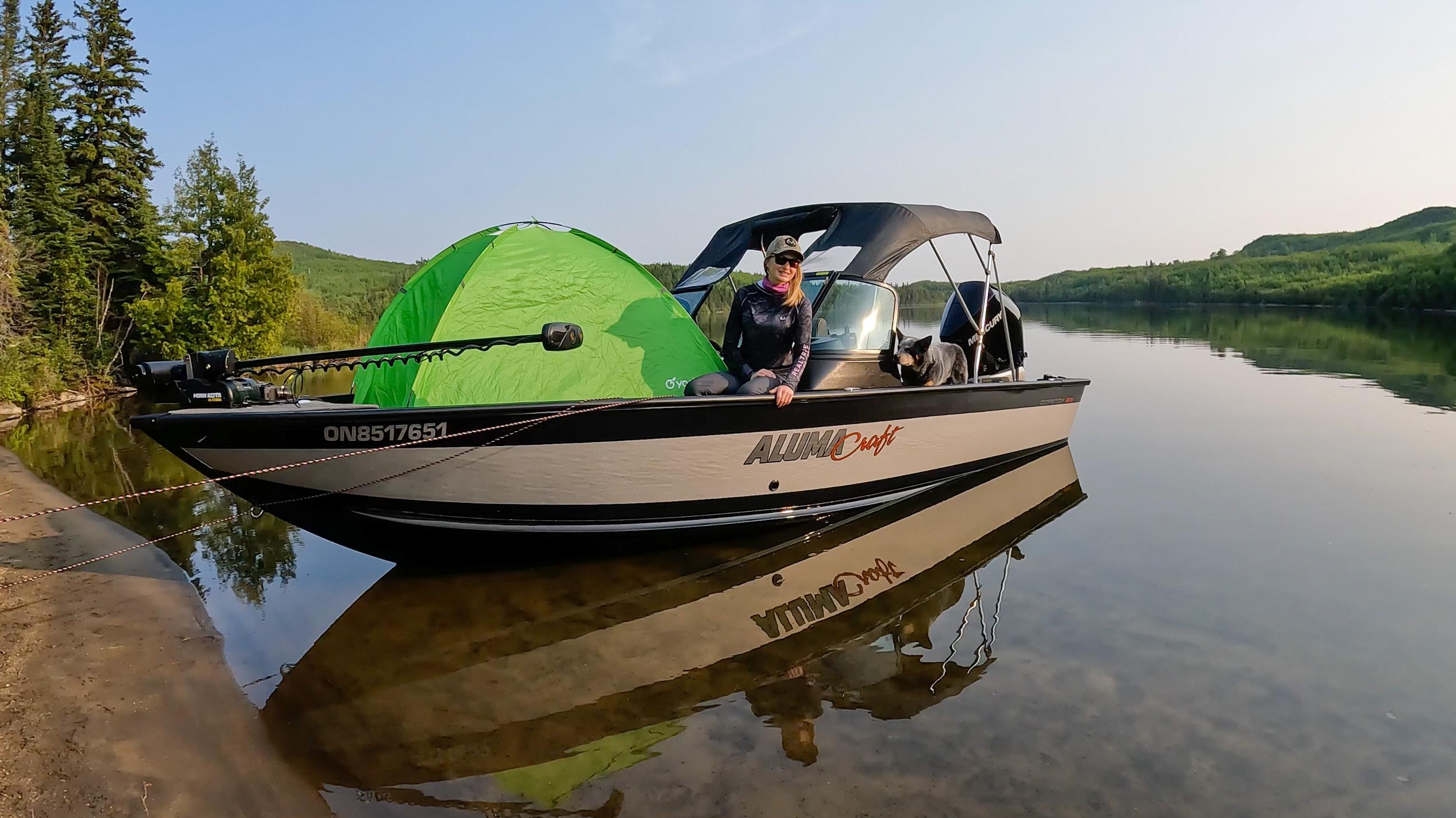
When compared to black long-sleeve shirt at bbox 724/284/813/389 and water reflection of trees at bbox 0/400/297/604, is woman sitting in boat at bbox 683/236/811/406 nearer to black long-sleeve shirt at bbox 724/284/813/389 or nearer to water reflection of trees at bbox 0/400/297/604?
black long-sleeve shirt at bbox 724/284/813/389

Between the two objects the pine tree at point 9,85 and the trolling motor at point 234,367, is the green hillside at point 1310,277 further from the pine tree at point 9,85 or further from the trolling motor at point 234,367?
the pine tree at point 9,85

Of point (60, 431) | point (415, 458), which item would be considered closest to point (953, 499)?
point (415, 458)

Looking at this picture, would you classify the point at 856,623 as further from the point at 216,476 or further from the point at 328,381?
the point at 328,381

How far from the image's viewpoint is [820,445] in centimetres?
596

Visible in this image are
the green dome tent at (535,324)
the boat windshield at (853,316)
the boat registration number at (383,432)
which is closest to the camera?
the boat registration number at (383,432)

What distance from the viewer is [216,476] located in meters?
4.77

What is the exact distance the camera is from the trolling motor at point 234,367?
476 centimetres

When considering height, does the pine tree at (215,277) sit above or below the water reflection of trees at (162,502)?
above

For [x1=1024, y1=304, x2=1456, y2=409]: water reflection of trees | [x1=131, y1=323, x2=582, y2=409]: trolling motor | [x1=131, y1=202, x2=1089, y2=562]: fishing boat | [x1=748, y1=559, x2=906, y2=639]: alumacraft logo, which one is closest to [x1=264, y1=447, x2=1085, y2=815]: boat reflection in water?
[x1=748, y1=559, x2=906, y2=639]: alumacraft logo

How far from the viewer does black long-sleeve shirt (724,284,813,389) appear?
19.6ft

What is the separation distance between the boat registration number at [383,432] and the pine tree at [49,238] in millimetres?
20934

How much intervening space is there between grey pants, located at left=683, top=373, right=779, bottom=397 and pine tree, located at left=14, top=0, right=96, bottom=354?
2177 cm

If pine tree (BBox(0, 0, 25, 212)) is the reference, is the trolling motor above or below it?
below

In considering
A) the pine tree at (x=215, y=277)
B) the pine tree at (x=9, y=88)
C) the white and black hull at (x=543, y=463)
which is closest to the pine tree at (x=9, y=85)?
the pine tree at (x=9, y=88)
